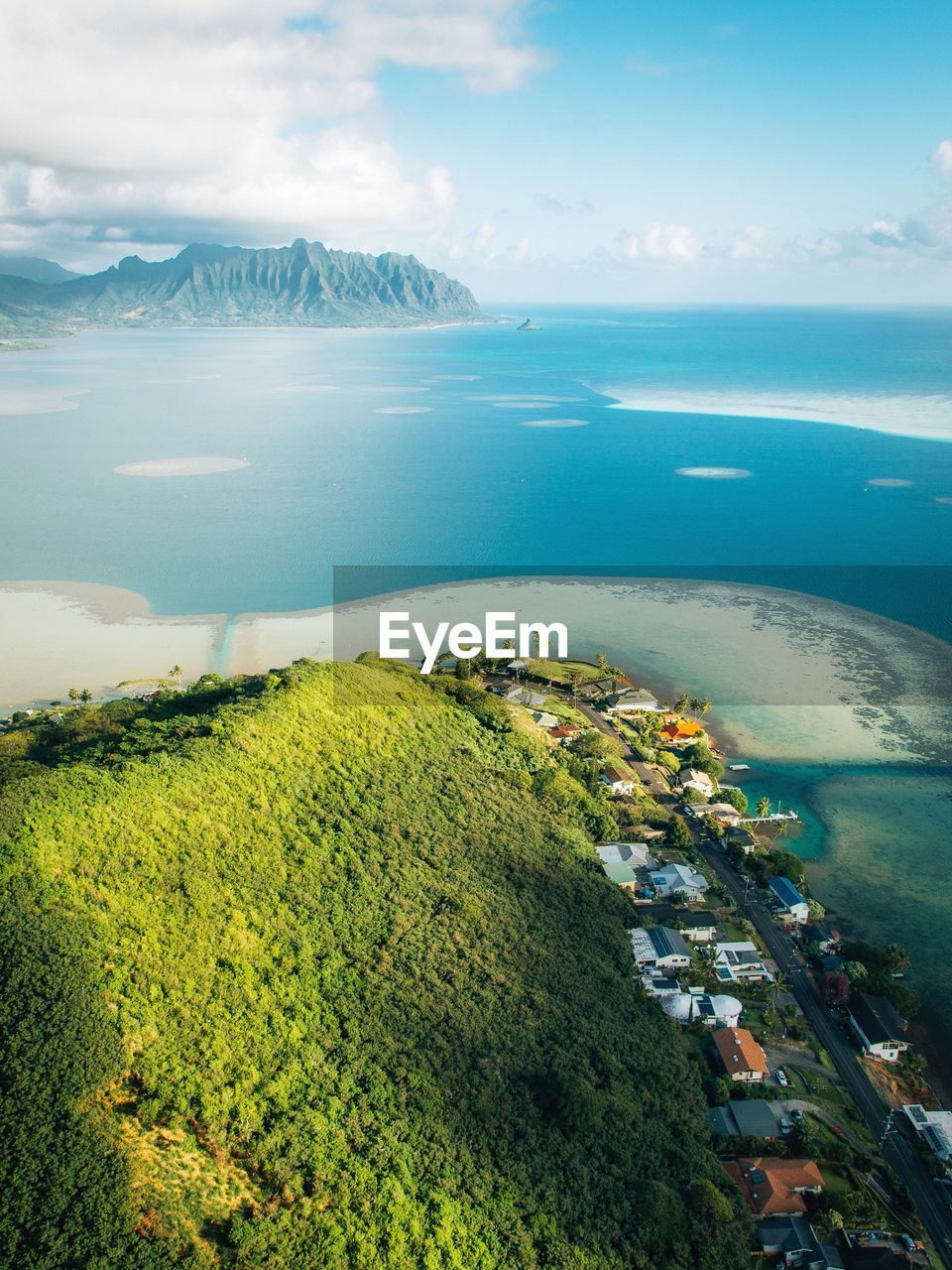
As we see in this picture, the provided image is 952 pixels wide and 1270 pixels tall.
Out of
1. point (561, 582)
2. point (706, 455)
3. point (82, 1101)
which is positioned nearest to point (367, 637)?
point (561, 582)

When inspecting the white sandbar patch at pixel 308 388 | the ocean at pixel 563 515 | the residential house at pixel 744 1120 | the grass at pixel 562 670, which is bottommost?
the residential house at pixel 744 1120

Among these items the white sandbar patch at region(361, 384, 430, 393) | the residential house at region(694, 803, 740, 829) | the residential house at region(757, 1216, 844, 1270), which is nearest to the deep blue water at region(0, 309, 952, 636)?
the white sandbar patch at region(361, 384, 430, 393)

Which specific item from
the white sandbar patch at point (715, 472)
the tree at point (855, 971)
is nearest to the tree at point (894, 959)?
the tree at point (855, 971)

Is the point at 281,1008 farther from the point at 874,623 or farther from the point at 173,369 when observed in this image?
the point at 173,369

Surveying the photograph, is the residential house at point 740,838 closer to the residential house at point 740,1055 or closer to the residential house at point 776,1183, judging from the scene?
the residential house at point 740,1055

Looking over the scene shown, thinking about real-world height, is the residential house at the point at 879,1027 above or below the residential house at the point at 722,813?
below
